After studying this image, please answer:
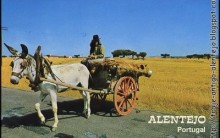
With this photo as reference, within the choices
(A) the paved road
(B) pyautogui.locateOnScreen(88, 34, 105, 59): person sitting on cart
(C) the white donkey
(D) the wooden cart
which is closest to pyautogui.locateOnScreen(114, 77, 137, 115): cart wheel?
(D) the wooden cart

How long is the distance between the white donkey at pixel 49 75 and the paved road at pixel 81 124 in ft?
1.69

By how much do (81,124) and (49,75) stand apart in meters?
2.10

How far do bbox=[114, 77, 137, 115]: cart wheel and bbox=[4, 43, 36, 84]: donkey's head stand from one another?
3.72m

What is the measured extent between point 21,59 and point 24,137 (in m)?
2.37

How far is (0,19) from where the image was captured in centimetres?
688

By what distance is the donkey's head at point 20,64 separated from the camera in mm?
9188

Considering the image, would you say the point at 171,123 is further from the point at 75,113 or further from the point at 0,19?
the point at 0,19

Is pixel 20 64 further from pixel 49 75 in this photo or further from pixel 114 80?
pixel 114 80

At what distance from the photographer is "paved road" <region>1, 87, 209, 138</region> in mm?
9680

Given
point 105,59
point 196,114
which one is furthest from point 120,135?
point 196,114

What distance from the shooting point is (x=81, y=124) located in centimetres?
1088

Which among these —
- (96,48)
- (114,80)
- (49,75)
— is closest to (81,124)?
(49,75)

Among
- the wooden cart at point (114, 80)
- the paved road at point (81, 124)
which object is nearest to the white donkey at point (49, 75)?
the paved road at point (81, 124)

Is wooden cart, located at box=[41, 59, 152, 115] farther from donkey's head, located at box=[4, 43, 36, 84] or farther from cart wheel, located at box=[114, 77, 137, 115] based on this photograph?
donkey's head, located at box=[4, 43, 36, 84]
